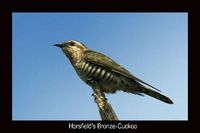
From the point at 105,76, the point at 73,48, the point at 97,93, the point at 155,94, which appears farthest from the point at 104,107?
the point at 73,48

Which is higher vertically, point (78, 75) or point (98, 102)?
point (78, 75)

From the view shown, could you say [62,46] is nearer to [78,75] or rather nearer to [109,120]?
[78,75]

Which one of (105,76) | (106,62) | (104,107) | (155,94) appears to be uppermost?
(106,62)

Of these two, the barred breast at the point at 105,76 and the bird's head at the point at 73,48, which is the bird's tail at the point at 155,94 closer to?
the barred breast at the point at 105,76

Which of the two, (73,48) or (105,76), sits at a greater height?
(73,48)

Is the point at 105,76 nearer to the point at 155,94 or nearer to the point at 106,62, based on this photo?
the point at 106,62

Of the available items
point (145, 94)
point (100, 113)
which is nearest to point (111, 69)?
point (145, 94)

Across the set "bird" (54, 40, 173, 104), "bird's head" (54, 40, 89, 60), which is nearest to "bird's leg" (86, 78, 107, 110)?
"bird" (54, 40, 173, 104)

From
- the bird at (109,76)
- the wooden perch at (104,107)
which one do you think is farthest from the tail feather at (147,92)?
the wooden perch at (104,107)

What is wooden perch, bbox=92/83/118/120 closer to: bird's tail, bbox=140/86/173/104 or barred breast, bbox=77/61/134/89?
barred breast, bbox=77/61/134/89
